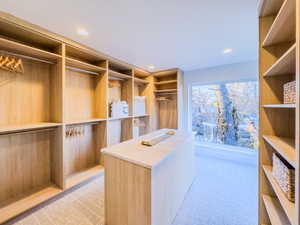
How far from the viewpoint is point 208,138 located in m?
3.68

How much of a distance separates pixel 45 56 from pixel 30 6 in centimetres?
70

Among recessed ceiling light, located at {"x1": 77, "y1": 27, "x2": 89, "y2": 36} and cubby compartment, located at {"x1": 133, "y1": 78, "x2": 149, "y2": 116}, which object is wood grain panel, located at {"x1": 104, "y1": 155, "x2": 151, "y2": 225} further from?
cubby compartment, located at {"x1": 133, "y1": 78, "x2": 149, "y2": 116}

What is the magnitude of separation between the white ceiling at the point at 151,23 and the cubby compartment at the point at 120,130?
161 centimetres

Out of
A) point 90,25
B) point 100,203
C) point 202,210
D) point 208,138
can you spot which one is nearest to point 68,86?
point 90,25

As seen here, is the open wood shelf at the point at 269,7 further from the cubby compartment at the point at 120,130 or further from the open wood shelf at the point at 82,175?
the open wood shelf at the point at 82,175

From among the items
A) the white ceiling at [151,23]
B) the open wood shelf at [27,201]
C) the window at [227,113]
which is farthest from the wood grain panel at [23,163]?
the window at [227,113]

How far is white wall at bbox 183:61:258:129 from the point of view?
2927mm

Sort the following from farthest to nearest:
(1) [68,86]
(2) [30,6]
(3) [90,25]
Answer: (1) [68,86]
(3) [90,25]
(2) [30,6]

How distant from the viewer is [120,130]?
3354 millimetres

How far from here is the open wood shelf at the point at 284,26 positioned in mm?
766

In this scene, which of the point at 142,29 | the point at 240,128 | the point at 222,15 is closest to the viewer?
the point at 222,15

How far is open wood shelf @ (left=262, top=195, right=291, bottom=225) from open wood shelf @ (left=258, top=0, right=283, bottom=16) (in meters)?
1.80

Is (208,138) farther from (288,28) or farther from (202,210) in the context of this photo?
(288,28)

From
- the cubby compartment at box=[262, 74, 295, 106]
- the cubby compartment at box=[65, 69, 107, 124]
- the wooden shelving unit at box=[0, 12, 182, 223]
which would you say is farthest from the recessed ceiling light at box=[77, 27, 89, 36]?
the cubby compartment at box=[262, 74, 295, 106]
